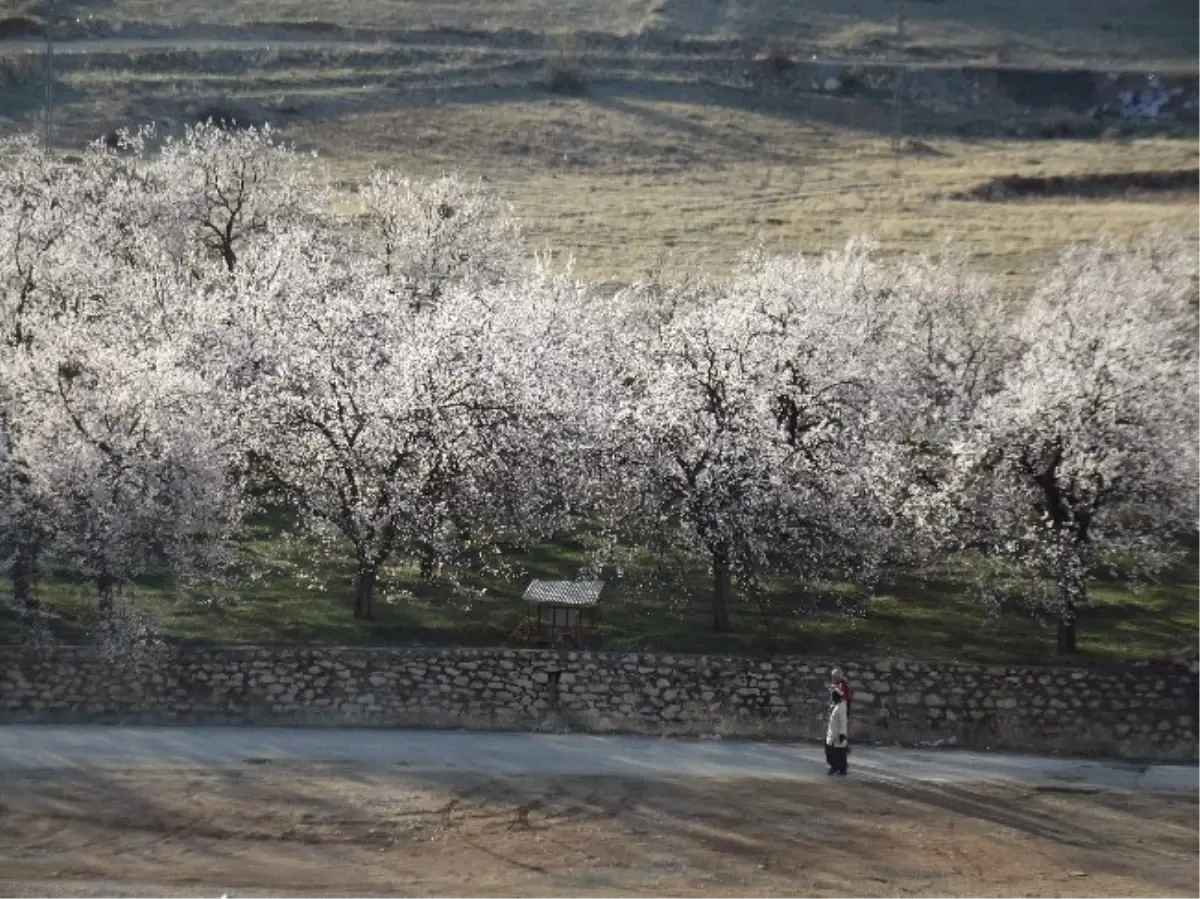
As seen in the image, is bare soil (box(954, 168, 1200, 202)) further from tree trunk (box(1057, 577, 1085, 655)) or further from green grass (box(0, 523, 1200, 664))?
tree trunk (box(1057, 577, 1085, 655))

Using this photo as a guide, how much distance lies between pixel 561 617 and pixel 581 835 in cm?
834

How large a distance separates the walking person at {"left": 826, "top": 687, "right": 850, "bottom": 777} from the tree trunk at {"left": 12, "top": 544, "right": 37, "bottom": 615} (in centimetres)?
1556

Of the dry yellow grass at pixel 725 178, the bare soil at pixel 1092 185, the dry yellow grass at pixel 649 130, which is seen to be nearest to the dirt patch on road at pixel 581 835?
the dry yellow grass at pixel 725 178

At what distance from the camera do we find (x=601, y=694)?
28828 millimetres

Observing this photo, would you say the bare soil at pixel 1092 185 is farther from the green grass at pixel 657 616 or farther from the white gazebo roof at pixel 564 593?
the white gazebo roof at pixel 564 593

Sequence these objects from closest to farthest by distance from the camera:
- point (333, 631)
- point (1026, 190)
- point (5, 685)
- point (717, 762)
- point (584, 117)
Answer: point (717, 762), point (5, 685), point (333, 631), point (1026, 190), point (584, 117)

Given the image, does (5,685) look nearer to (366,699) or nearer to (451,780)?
(366,699)

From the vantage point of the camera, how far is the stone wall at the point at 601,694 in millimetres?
28266

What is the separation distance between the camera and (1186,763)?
27484 mm

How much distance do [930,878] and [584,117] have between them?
279ft

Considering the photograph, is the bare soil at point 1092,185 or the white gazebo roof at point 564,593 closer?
the white gazebo roof at point 564,593

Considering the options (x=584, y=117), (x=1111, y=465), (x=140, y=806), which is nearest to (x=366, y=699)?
(x=140, y=806)

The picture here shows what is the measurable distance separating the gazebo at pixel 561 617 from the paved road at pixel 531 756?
9.55 ft

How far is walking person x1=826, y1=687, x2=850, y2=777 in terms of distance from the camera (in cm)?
2539
